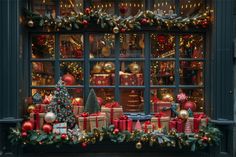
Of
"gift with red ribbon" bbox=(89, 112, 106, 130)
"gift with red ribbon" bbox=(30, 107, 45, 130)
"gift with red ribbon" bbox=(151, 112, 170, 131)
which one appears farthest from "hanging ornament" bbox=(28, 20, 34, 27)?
"gift with red ribbon" bbox=(151, 112, 170, 131)

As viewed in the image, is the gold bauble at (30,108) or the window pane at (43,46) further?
the window pane at (43,46)

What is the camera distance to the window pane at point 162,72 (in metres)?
9.26

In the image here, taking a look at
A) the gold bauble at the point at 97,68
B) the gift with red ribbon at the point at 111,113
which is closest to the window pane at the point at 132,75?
the gold bauble at the point at 97,68

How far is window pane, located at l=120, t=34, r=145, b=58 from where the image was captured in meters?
9.25

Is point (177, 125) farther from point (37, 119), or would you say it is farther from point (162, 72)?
point (37, 119)

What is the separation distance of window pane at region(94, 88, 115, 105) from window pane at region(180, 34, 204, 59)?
180 centimetres

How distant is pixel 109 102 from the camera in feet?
30.4

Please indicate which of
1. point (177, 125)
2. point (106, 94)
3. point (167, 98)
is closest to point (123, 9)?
point (106, 94)

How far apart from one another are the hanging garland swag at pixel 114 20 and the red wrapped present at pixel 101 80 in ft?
3.47

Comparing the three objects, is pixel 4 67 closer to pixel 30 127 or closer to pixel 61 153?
pixel 30 127

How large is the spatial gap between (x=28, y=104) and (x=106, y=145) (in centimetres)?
197

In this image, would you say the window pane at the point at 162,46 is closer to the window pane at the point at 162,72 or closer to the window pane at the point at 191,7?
the window pane at the point at 162,72

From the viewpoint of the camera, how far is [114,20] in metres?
8.83

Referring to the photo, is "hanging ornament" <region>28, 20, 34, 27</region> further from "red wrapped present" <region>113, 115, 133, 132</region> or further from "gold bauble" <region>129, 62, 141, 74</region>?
"red wrapped present" <region>113, 115, 133, 132</region>
